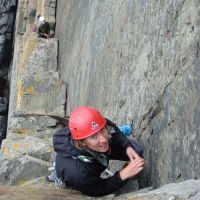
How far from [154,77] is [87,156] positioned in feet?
3.17

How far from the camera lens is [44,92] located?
345 inches

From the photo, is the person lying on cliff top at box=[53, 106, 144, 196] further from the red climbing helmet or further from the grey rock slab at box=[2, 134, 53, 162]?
the grey rock slab at box=[2, 134, 53, 162]

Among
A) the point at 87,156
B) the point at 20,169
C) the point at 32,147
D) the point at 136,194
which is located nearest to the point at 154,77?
the point at 87,156

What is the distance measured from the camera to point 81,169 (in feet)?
11.0

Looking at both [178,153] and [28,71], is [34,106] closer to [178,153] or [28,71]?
[28,71]

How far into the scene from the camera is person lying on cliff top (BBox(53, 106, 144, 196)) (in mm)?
3369

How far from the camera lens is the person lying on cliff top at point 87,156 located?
3.37m

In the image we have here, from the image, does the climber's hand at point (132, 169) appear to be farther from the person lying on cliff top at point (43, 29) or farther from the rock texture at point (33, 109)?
the person lying on cliff top at point (43, 29)

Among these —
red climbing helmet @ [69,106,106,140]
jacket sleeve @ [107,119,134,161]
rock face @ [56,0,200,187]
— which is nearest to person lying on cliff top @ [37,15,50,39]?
rock face @ [56,0,200,187]

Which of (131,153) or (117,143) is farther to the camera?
(117,143)

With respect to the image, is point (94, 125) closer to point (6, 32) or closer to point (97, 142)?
point (97, 142)

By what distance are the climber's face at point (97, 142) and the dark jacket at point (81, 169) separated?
1.7 inches

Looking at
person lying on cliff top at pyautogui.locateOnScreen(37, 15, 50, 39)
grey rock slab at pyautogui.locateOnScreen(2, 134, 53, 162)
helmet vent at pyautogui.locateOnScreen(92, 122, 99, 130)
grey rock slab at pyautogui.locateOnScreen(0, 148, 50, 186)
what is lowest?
→ grey rock slab at pyautogui.locateOnScreen(0, 148, 50, 186)

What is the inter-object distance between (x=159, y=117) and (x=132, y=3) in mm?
1664
